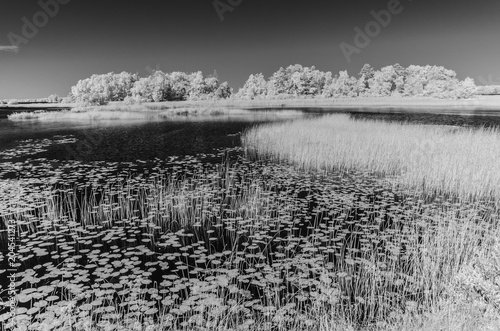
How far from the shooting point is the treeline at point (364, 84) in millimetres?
90688

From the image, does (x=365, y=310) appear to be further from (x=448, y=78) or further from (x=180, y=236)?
(x=448, y=78)

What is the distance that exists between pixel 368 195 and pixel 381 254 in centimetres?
531

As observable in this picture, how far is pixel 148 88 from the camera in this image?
9981 centimetres

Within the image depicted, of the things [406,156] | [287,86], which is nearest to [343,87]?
[287,86]

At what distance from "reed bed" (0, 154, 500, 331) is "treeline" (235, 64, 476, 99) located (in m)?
A: 90.2

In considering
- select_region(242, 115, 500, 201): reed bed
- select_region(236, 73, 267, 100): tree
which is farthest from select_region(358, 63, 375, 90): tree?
select_region(242, 115, 500, 201): reed bed

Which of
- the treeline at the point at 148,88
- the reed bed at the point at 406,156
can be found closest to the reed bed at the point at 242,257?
the reed bed at the point at 406,156

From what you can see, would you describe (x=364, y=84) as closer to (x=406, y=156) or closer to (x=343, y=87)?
(x=343, y=87)

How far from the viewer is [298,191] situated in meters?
12.2

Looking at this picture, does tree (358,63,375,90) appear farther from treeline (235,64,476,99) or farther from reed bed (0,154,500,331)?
reed bed (0,154,500,331)

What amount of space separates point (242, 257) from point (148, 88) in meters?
99.8

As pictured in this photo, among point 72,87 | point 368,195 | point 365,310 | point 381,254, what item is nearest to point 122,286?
point 365,310

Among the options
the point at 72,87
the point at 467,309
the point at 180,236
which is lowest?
the point at 180,236

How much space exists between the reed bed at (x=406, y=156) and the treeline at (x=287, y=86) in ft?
252
